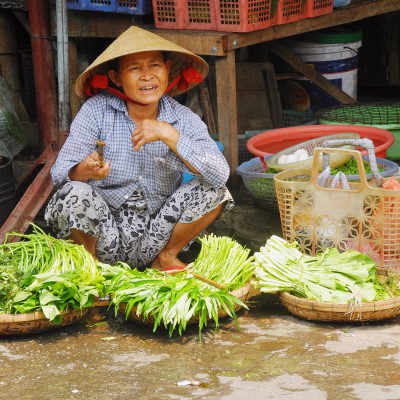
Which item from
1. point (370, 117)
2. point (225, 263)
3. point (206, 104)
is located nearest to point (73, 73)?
point (206, 104)

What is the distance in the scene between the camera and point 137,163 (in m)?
5.02

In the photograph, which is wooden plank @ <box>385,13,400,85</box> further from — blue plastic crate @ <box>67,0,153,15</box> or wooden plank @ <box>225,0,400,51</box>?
blue plastic crate @ <box>67,0,153,15</box>

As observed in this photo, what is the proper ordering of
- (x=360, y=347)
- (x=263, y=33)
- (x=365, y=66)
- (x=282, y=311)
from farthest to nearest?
1. (x=365, y=66)
2. (x=263, y=33)
3. (x=282, y=311)
4. (x=360, y=347)

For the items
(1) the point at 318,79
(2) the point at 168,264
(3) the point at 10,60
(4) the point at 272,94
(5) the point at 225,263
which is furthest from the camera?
(4) the point at 272,94

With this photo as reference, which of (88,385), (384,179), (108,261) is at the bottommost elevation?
(88,385)

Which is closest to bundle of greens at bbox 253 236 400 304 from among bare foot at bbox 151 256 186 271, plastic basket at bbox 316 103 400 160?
bare foot at bbox 151 256 186 271

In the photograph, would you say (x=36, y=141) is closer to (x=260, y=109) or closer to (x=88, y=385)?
(x=260, y=109)

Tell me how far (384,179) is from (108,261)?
165 centimetres

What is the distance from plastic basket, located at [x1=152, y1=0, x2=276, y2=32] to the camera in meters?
5.61

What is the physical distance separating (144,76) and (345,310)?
66.7 inches

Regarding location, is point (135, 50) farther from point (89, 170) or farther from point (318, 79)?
point (318, 79)

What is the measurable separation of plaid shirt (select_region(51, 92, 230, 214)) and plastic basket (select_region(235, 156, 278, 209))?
0.67 m

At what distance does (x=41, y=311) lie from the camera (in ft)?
13.9

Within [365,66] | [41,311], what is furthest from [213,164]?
[365,66]
